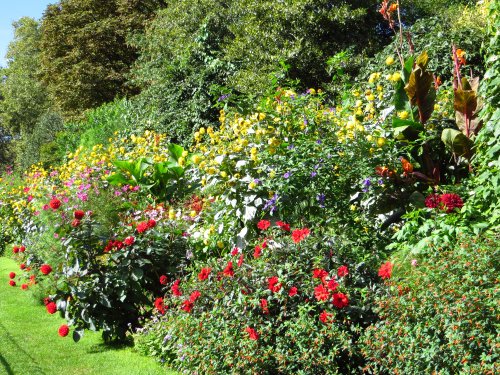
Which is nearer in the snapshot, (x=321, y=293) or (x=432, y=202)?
(x=321, y=293)

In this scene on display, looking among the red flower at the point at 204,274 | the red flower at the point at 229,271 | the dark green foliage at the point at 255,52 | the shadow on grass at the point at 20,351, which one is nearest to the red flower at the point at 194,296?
the red flower at the point at 204,274

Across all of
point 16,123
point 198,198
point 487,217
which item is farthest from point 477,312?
point 16,123

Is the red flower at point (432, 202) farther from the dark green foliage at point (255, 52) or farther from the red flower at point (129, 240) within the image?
the dark green foliage at point (255, 52)

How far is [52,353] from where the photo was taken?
18.3ft

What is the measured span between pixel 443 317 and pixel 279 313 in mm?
1355

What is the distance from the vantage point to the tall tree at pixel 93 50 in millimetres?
25234

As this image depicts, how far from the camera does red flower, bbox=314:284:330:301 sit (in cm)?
391

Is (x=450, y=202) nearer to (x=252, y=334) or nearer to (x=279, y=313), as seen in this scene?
(x=279, y=313)

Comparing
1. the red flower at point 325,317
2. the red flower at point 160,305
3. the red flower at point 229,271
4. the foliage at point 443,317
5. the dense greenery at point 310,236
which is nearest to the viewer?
the foliage at point 443,317

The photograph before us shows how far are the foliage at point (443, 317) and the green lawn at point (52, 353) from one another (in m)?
2.07

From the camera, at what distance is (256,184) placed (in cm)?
561

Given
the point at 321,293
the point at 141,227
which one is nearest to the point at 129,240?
the point at 141,227

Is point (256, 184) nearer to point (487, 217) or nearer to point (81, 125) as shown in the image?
point (487, 217)

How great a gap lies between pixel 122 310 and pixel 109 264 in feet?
1.57
